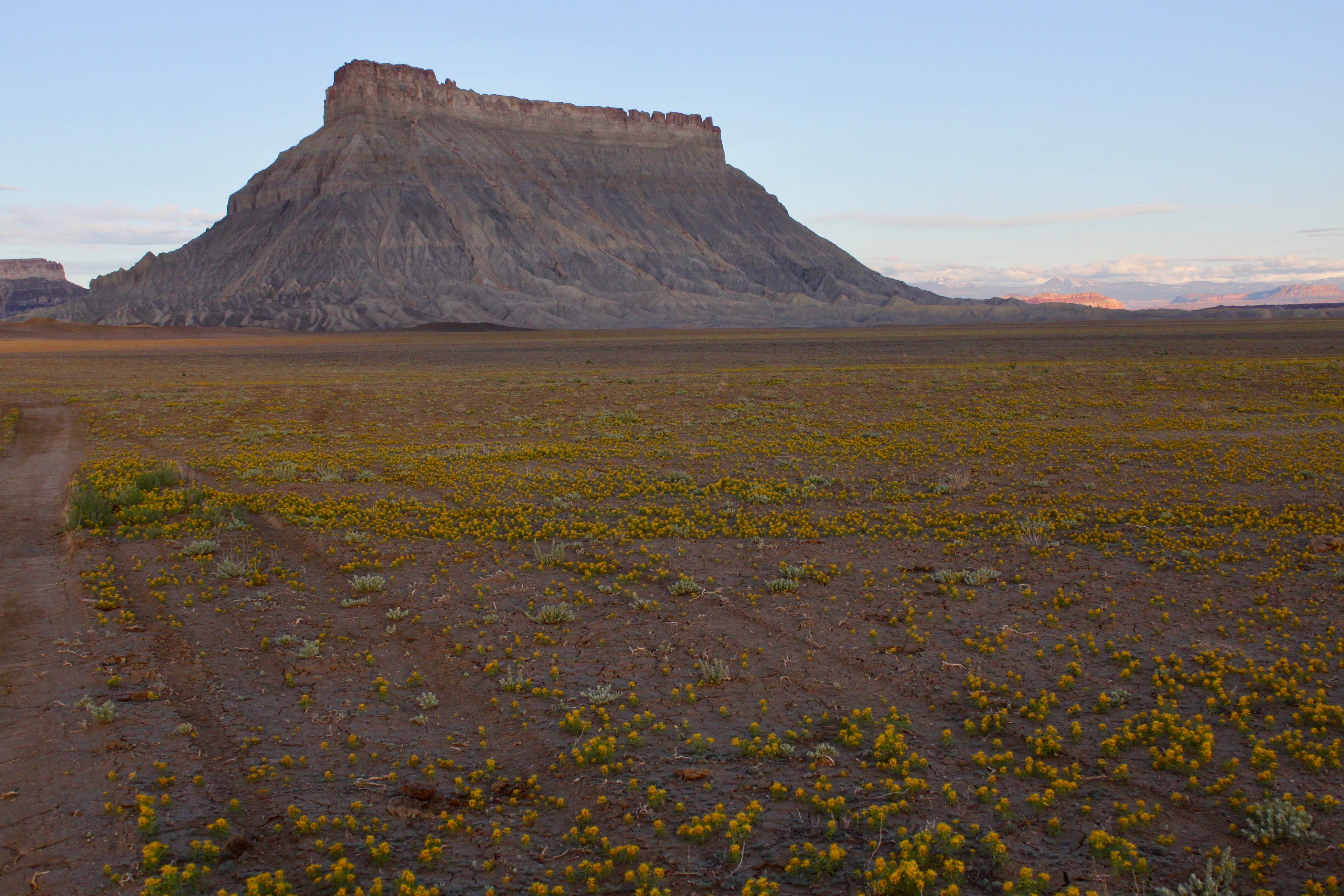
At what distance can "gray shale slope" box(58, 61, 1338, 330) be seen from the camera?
11800 cm

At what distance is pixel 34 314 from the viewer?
168250mm

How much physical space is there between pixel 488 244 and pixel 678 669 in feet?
416

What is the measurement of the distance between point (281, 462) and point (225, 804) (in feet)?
40.1

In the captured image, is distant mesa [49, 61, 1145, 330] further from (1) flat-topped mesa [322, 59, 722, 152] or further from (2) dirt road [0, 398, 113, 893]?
(2) dirt road [0, 398, 113, 893]

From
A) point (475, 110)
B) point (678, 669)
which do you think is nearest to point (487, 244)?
point (475, 110)

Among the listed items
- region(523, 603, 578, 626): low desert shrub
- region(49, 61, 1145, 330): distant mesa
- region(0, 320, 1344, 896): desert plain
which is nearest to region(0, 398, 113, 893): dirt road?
region(0, 320, 1344, 896): desert plain

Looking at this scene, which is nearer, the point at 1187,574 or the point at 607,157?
the point at 1187,574

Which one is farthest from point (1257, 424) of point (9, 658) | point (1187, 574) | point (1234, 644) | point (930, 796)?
point (9, 658)

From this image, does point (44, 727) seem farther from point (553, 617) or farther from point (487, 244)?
point (487, 244)

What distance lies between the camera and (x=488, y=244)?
12706cm

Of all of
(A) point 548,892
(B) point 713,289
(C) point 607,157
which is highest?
(C) point 607,157

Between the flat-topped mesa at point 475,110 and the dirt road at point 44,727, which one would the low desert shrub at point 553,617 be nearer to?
the dirt road at point 44,727

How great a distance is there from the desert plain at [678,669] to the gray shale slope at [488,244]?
10095 cm

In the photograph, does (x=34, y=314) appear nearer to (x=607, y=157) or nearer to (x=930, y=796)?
(x=607, y=157)
